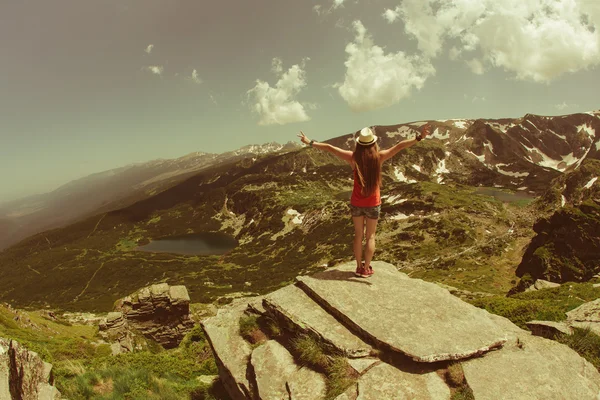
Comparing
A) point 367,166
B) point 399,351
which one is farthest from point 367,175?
point 399,351

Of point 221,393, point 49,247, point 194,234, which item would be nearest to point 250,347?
point 221,393

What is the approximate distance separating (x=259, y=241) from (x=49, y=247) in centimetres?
15171

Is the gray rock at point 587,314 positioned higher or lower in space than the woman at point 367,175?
lower

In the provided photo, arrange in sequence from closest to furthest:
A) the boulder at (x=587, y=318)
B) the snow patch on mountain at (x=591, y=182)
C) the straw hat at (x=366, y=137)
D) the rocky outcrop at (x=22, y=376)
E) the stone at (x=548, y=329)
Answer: the rocky outcrop at (x=22, y=376), the stone at (x=548, y=329), the boulder at (x=587, y=318), the straw hat at (x=366, y=137), the snow patch on mountain at (x=591, y=182)

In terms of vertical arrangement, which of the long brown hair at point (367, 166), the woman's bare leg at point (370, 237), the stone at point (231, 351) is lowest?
the stone at point (231, 351)

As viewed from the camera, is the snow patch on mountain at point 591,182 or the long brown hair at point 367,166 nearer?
the long brown hair at point 367,166

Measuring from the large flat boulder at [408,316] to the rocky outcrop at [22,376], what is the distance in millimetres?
6974

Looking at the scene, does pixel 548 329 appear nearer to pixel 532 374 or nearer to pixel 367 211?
pixel 532 374

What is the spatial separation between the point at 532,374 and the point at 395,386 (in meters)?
2.76

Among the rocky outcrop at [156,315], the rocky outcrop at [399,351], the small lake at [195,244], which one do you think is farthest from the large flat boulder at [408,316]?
the small lake at [195,244]

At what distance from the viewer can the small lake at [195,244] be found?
15700 cm

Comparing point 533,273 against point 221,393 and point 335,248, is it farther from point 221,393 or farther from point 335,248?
point 335,248

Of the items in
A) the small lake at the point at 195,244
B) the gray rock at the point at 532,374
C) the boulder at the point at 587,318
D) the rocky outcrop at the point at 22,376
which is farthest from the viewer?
the small lake at the point at 195,244

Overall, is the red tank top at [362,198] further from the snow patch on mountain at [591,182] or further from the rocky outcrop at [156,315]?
the snow patch on mountain at [591,182]
